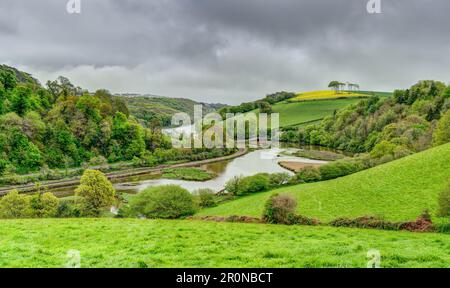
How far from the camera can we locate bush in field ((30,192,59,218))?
19.7 m

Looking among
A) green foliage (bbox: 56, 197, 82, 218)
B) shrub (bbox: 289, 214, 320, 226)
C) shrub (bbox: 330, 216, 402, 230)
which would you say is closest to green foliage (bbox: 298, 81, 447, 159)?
shrub (bbox: 330, 216, 402, 230)

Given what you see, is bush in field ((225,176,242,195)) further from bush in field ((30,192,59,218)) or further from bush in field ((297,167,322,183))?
bush in field ((30,192,59,218))

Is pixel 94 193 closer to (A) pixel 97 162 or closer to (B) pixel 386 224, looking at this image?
(B) pixel 386 224

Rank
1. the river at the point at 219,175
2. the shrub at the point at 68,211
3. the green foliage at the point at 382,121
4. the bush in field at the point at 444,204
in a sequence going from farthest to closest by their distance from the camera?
the green foliage at the point at 382,121 → the river at the point at 219,175 → the shrub at the point at 68,211 → the bush in field at the point at 444,204

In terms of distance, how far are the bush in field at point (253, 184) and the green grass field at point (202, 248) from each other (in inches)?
632

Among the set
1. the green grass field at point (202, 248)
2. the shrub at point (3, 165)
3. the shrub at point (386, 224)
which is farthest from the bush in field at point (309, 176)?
the shrub at point (3, 165)

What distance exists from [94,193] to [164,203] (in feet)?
18.1

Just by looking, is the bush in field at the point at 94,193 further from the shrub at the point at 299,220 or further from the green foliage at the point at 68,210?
the shrub at the point at 299,220

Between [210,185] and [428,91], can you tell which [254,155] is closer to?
[210,185]

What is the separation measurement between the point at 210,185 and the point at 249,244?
28.0m

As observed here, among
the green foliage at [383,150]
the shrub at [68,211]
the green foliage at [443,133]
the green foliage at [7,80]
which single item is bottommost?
the shrub at [68,211]

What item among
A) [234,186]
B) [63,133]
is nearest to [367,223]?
[234,186]

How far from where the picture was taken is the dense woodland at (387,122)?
47531 mm

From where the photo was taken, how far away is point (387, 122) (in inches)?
2625
